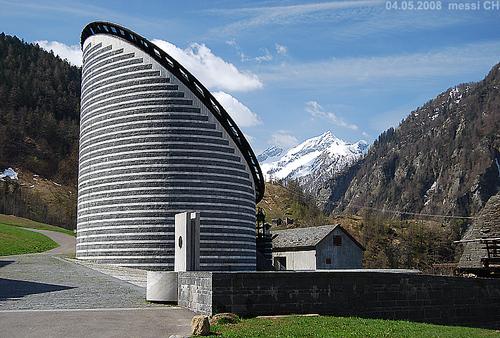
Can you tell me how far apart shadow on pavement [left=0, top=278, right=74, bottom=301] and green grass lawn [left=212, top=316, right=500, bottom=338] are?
12.2 metres

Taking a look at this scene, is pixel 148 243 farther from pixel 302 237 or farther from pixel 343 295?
pixel 302 237

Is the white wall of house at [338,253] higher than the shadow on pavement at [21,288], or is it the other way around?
the white wall of house at [338,253]

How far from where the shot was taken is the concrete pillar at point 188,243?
82.9ft

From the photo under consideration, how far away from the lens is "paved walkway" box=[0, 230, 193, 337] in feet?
54.7

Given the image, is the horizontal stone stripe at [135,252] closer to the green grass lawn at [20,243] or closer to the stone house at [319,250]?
the green grass lawn at [20,243]

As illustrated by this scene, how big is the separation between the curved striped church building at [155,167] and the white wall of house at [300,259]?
60.8 feet

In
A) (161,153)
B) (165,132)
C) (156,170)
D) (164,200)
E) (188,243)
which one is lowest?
(188,243)

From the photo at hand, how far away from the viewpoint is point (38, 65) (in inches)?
7549

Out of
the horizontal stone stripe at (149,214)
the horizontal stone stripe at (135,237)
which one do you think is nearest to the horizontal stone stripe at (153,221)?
the horizontal stone stripe at (149,214)

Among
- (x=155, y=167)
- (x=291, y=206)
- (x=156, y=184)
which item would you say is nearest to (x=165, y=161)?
(x=155, y=167)

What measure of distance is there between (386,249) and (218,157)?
6011 centimetres

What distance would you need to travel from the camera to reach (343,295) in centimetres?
2209

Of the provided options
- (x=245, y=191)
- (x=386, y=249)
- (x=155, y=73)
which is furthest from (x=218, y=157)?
(x=386, y=249)

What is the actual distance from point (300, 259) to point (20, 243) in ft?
95.7
